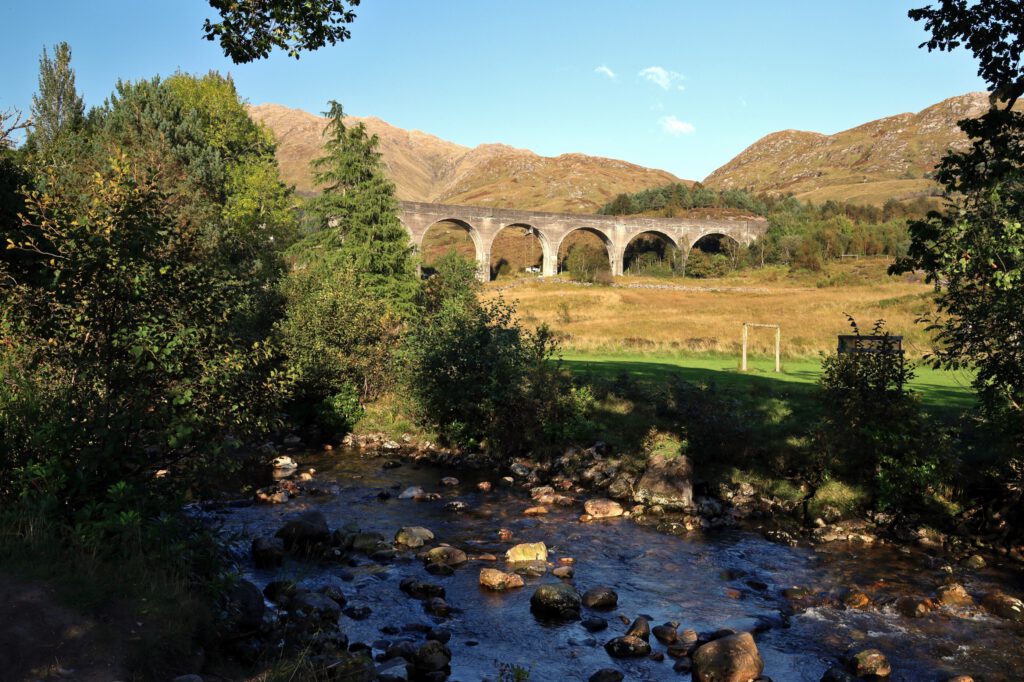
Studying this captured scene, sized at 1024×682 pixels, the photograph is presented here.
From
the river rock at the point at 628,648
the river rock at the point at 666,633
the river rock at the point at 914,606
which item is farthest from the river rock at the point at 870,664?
the river rock at the point at 628,648

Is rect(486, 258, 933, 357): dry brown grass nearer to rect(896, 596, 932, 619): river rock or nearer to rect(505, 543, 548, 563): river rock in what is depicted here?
rect(896, 596, 932, 619): river rock

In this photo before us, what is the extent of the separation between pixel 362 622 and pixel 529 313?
4767 cm

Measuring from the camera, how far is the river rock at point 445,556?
13484mm

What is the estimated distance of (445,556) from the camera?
13594 mm

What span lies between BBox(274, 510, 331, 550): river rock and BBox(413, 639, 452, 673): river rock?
4797mm

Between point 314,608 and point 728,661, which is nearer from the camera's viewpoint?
point 728,661

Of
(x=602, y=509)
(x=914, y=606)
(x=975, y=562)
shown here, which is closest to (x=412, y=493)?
(x=602, y=509)

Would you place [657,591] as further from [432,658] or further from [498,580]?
[432,658]

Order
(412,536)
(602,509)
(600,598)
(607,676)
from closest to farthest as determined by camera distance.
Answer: (607,676) → (600,598) → (412,536) → (602,509)

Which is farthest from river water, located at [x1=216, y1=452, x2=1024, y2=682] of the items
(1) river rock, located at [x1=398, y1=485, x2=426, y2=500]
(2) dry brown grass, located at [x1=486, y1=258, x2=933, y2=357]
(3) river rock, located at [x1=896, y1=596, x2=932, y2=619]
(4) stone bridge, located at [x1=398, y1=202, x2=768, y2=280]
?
(4) stone bridge, located at [x1=398, y1=202, x2=768, y2=280]

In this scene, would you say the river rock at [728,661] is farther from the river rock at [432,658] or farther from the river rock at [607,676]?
the river rock at [432,658]

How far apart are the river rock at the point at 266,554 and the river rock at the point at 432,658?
442cm

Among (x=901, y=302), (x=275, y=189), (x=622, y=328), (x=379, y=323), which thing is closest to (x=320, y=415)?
(x=379, y=323)

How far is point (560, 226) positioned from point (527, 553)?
9561 cm
